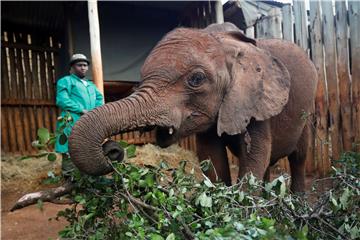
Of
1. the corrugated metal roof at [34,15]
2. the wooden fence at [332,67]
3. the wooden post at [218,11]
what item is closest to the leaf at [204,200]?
the wooden fence at [332,67]

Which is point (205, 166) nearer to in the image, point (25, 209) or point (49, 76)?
point (25, 209)

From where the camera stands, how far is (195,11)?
8.05m

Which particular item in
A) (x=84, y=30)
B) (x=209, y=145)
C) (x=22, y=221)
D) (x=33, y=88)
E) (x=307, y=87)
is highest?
(x=84, y=30)

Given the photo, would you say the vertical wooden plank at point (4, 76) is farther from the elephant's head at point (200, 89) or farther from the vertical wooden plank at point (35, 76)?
the elephant's head at point (200, 89)

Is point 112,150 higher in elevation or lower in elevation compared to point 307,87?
lower

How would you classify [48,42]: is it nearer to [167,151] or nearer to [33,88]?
[33,88]

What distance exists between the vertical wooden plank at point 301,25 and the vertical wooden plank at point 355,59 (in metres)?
0.75

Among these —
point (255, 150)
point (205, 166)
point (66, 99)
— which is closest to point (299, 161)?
point (255, 150)

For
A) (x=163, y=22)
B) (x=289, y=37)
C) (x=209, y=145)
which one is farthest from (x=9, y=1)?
(x=209, y=145)

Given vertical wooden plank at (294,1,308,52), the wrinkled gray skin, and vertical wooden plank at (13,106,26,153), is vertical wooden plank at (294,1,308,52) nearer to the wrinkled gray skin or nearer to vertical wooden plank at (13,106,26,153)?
the wrinkled gray skin

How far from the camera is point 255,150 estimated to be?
287cm

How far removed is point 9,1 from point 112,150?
21.9 feet

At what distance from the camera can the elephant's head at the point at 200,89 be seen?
2.34 meters

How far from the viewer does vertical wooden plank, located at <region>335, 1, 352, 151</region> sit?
531 centimetres
